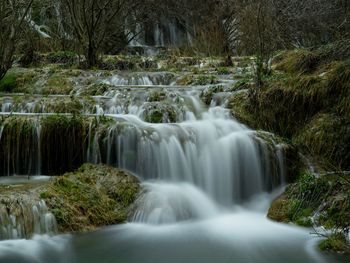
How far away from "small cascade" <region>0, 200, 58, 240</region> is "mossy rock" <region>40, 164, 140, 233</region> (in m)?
0.11

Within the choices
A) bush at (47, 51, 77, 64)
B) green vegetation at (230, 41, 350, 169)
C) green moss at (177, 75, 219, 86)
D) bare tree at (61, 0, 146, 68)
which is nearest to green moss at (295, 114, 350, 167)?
green vegetation at (230, 41, 350, 169)

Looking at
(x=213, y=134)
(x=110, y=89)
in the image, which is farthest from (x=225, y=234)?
(x=110, y=89)

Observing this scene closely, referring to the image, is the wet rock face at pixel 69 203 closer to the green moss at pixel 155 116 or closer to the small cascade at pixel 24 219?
the small cascade at pixel 24 219

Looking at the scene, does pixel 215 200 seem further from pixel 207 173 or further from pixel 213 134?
pixel 213 134

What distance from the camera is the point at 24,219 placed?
17.6 feet

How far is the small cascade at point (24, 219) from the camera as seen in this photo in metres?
5.29

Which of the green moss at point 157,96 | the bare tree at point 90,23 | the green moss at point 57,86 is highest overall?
the bare tree at point 90,23

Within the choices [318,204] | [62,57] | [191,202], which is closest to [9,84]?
[62,57]

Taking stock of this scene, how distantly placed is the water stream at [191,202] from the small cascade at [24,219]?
0.12m

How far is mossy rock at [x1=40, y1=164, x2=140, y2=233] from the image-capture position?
5699 mm

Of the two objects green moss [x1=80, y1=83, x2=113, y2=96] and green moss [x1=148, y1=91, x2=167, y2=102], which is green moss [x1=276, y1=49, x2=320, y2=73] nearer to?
green moss [x1=148, y1=91, x2=167, y2=102]

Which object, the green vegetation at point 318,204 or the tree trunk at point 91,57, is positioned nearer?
the green vegetation at point 318,204

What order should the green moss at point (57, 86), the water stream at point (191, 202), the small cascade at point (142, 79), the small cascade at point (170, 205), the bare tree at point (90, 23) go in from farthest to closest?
the bare tree at point (90, 23) < the small cascade at point (142, 79) < the green moss at point (57, 86) < the small cascade at point (170, 205) < the water stream at point (191, 202)

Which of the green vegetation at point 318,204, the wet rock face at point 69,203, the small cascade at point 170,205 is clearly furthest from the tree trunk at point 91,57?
the green vegetation at point 318,204
